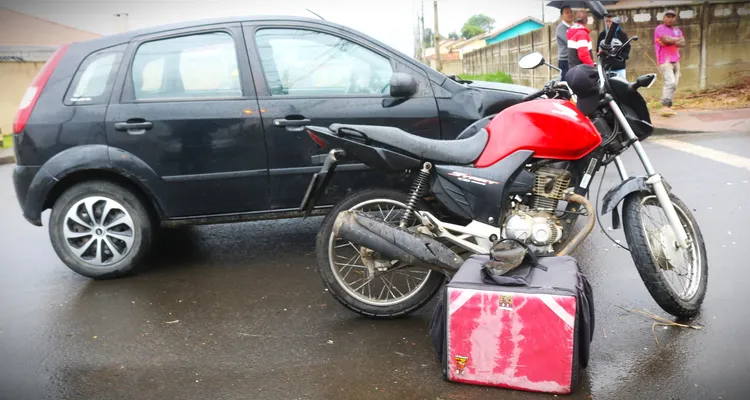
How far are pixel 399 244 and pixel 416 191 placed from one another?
33cm

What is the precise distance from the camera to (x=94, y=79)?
493 centimetres

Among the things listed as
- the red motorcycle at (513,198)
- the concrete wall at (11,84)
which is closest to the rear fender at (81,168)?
the red motorcycle at (513,198)

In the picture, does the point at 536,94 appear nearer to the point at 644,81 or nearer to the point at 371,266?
the point at 644,81

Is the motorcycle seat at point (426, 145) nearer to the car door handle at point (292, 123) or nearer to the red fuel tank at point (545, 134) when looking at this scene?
the red fuel tank at point (545, 134)

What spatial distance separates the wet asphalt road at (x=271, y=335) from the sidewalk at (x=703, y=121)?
17.4ft

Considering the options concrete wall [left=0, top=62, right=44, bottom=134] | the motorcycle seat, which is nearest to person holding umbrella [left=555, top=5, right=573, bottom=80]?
the motorcycle seat

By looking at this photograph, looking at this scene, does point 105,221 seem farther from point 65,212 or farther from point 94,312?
point 94,312

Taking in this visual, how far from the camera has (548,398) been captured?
304cm

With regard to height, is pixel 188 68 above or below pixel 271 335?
above

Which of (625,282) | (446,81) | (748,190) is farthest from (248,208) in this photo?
(748,190)

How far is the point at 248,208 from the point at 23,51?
14.6 m

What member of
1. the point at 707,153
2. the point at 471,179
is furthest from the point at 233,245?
the point at 707,153

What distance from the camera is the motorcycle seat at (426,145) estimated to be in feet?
12.2

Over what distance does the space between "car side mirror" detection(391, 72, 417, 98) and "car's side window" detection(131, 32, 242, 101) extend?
3.73 ft
